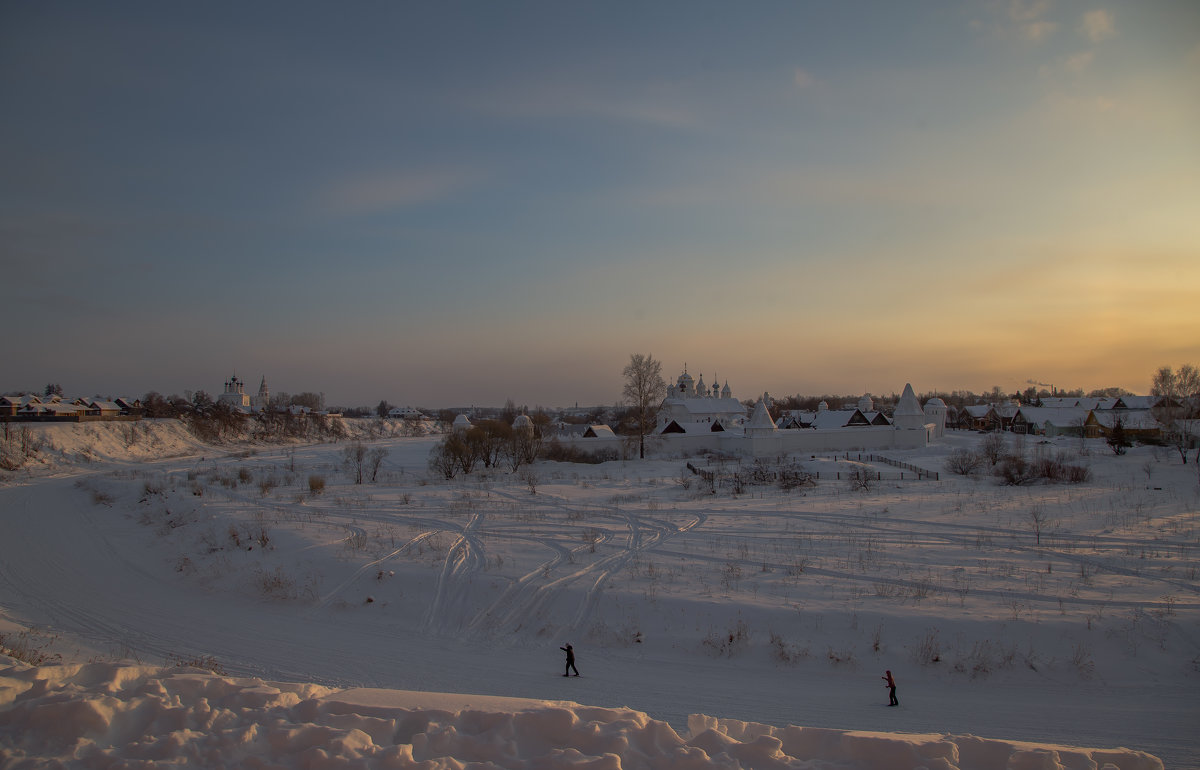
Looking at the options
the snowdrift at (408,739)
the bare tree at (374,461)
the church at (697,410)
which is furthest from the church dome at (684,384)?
the snowdrift at (408,739)

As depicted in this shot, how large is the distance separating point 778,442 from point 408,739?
42.4 meters

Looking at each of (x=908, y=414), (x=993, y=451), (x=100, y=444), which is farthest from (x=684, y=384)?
(x=100, y=444)

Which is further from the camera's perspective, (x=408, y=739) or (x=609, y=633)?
(x=609, y=633)

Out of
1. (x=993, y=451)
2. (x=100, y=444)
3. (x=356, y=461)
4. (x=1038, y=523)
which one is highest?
(x=993, y=451)

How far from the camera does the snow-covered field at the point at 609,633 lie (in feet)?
13.6

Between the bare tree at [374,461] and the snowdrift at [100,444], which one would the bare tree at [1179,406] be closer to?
the bare tree at [374,461]

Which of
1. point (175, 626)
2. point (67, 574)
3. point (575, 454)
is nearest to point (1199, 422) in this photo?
point (575, 454)

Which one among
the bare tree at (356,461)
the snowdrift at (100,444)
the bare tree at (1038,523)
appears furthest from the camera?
the snowdrift at (100,444)

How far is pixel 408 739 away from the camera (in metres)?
4.17

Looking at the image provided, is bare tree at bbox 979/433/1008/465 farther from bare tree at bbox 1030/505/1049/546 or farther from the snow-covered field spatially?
bare tree at bbox 1030/505/1049/546

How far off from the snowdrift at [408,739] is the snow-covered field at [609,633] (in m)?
0.02

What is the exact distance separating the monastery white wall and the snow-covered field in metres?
23.4

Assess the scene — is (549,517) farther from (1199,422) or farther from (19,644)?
(1199,422)

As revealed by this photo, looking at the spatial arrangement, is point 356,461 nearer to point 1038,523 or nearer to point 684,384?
point 1038,523
